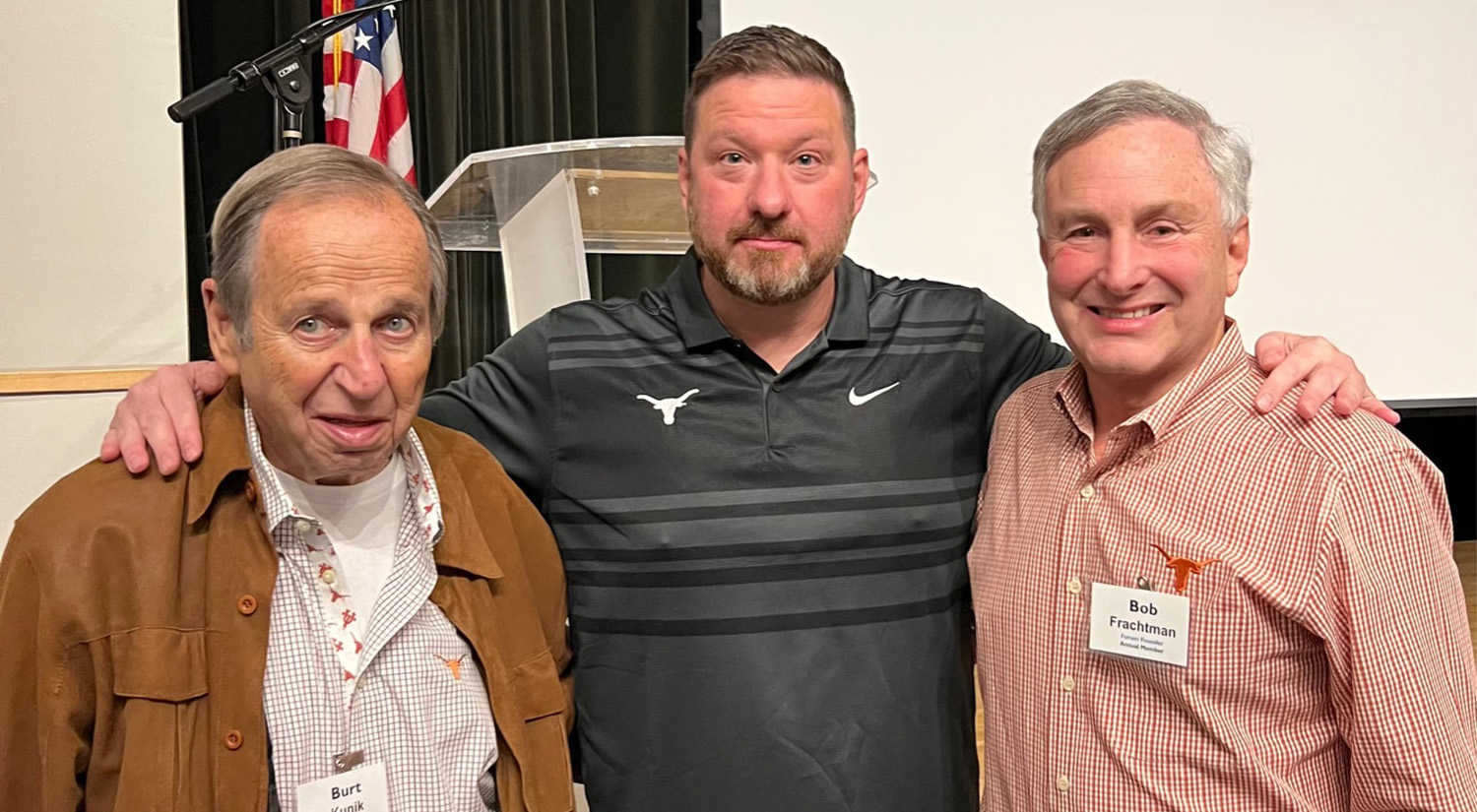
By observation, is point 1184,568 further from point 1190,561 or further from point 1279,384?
point 1279,384

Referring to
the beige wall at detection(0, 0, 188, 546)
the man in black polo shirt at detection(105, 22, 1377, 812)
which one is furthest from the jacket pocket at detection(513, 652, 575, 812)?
the beige wall at detection(0, 0, 188, 546)

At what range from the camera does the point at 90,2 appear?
9.18 ft

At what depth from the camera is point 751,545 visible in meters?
Result: 1.72

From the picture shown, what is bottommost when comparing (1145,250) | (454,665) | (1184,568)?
(454,665)

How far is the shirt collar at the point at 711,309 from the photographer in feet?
5.90

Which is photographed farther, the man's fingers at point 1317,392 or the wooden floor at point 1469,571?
the wooden floor at point 1469,571

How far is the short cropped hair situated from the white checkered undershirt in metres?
0.82

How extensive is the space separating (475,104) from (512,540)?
3.39 m

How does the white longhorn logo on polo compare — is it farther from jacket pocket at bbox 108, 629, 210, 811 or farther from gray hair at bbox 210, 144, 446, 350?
jacket pocket at bbox 108, 629, 210, 811

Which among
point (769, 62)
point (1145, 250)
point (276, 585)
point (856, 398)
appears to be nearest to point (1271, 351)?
point (1145, 250)

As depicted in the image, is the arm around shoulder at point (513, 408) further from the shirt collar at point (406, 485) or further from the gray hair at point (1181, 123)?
the gray hair at point (1181, 123)

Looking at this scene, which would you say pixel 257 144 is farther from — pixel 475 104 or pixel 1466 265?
pixel 1466 265

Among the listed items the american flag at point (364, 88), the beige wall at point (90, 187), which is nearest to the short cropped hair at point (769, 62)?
the beige wall at point (90, 187)

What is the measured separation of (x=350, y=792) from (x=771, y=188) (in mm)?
998
